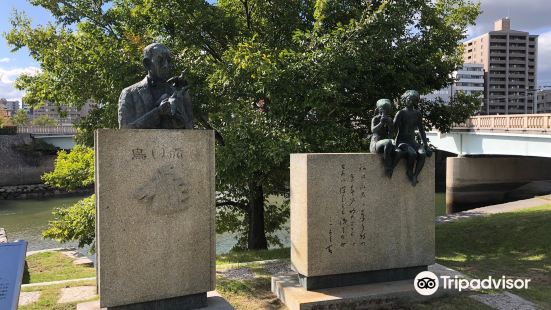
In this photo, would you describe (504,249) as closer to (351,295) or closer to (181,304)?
(351,295)

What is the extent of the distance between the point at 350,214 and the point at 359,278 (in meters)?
0.99

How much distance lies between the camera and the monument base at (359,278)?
20.4 feet

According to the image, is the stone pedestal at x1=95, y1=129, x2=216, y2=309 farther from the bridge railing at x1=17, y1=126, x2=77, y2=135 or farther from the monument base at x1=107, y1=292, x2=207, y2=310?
the bridge railing at x1=17, y1=126, x2=77, y2=135

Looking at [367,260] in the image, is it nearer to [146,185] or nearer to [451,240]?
[146,185]

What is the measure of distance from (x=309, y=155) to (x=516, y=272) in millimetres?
4533

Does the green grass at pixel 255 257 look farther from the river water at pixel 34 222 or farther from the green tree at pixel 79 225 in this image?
the river water at pixel 34 222

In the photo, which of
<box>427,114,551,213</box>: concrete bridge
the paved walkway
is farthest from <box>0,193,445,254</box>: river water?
the paved walkway

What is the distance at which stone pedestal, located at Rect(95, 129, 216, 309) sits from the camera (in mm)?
4613

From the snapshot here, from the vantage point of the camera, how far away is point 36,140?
38094mm

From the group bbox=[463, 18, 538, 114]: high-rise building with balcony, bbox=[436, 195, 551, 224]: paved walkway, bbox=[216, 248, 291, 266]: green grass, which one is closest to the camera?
bbox=[216, 248, 291, 266]: green grass

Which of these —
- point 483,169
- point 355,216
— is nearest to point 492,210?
point 355,216

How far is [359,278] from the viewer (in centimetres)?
643

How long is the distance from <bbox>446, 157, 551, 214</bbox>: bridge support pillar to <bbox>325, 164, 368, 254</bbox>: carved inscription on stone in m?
24.1

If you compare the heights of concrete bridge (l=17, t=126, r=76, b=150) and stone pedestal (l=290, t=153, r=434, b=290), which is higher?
concrete bridge (l=17, t=126, r=76, b=150)
